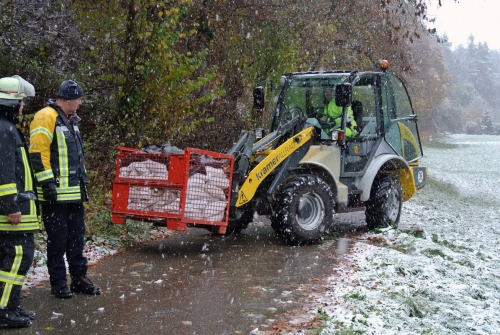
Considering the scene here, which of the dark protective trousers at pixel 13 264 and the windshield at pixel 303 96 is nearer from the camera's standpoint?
the dark protective trousers at pixel 13 264

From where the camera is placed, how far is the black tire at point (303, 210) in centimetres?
811

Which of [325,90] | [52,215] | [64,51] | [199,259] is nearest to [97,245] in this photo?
[199,259]

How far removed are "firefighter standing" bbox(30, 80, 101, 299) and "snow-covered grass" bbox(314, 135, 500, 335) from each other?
2.36 m

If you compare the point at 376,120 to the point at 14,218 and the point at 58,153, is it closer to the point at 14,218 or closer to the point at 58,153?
the point at 58,153

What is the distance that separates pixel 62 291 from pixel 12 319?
32.8 inches

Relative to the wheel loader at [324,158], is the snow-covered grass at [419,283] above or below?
below

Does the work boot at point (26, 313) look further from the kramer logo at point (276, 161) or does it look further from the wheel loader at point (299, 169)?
the kramer logo at point (276, 161)

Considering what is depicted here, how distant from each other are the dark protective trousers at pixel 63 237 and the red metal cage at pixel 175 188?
1.59 metres

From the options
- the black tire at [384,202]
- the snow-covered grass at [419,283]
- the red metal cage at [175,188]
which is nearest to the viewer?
the snow-covered grass at [419,283]

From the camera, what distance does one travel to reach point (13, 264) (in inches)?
191

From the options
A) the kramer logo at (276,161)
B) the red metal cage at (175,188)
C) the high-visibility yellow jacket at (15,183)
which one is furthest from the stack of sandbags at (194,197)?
the high-visibility yellow jacket at (15,183)

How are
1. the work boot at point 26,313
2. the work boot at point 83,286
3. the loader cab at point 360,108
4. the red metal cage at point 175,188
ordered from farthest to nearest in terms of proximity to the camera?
the loader cab at point 360,108
the red metal cage at point 175,188
the work boot at point 83,286
the work boot at point 26,313

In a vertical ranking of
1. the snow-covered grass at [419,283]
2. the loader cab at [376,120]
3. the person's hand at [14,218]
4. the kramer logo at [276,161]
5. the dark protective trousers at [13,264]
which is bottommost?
the snow-covered grass at [419,283]

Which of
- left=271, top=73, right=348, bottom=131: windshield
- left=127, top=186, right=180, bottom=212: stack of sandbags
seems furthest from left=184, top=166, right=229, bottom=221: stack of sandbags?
left=271, top=73, right=348, bottom=131: windshield
